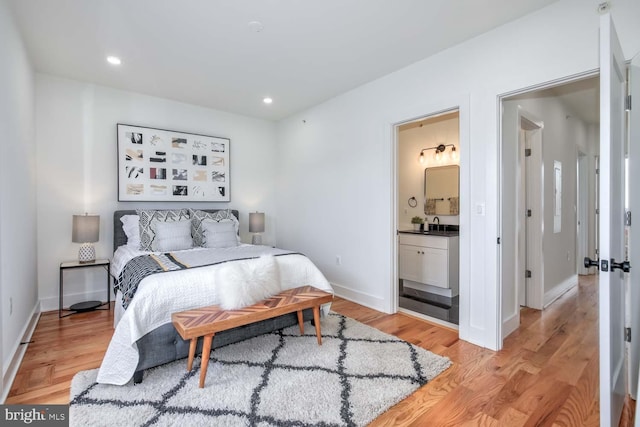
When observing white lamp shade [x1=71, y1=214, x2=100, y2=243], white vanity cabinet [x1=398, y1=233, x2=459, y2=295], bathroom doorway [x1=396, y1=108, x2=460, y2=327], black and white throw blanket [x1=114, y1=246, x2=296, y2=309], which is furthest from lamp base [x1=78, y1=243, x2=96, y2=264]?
white vanity cabinet [x1=398, y1=233, x2=459, y2=295]

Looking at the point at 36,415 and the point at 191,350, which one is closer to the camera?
the point at 36,415

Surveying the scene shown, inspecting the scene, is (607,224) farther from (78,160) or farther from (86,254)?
(78,160)

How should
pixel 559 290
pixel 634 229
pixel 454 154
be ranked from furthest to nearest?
pixel 454 154 < pixel 559 290 < pixel 634 229

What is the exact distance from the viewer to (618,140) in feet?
5.45

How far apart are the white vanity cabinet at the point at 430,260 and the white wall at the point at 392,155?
3.28ft

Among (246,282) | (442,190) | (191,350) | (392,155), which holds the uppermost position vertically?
(392,155)

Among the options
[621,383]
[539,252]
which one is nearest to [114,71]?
[621,383]

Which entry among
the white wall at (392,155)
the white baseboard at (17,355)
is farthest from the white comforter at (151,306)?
the white wall at (392,155)

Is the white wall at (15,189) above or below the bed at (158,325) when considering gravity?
above

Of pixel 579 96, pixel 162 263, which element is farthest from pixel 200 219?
pixel 579 96

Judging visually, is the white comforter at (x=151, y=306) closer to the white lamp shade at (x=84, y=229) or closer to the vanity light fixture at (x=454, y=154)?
the white lamp shade at (x=84, y=229)

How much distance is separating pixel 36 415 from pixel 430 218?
15.1 feet

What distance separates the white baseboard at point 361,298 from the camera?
11.4 feet

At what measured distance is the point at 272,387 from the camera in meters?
1.98
